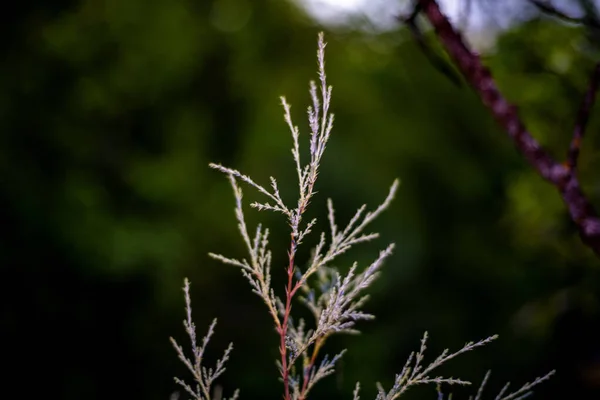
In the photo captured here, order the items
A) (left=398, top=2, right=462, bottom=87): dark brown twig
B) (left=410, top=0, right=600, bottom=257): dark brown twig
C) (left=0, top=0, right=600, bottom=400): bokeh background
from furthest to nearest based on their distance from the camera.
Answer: (left=0, top=0, right=600, bottom=400): bokeh background
(left=398, top=2, right=462, bottom=87): dark brown twig
(left=410, top=0, right=600, bottom=257): dark brown twig

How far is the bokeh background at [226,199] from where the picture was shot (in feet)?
27.2

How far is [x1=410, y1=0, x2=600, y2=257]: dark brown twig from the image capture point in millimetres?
1105

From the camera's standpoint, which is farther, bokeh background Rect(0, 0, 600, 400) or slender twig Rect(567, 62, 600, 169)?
bokeh background Rect(0, 0, 600, 400)

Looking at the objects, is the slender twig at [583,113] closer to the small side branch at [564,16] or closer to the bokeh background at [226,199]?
the small side branch at [564,16]

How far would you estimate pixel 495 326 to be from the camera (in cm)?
1104

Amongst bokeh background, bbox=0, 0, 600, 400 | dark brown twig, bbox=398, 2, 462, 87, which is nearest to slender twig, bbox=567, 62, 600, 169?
dark brown twig, bbox=398, 2, 462, 87

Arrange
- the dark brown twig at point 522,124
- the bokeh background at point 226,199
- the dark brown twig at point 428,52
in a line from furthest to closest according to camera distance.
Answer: the bokeh background at point 226,199
the dark brown twig at point 428,52
the dark brown twig at point 522,124

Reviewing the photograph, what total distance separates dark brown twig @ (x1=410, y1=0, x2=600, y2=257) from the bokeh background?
4027mm

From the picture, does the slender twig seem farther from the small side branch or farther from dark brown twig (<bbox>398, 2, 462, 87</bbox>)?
dark brown twig (<bbox>398, 2, 462, 87</bbox>)

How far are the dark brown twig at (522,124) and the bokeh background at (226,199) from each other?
13.2 feet

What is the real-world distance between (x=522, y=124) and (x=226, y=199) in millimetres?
10518

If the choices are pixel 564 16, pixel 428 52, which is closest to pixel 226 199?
pixel 428 52

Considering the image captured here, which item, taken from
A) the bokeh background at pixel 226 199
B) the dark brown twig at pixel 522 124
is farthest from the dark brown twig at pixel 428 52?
the bokeh background at pixel 226 199

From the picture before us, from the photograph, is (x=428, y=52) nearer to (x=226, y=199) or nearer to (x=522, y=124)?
(x=522, y=124)
